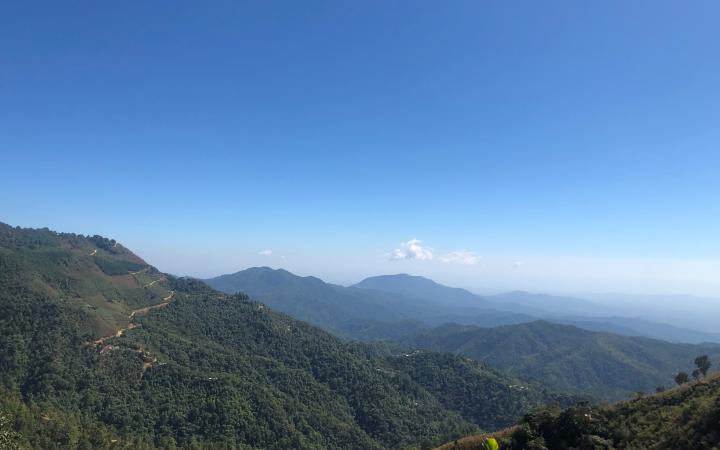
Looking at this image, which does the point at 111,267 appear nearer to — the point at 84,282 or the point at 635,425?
the point at 84,282

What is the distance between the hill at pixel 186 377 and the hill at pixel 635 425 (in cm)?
4257

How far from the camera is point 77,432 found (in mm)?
69125

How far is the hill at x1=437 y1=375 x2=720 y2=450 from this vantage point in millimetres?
21109

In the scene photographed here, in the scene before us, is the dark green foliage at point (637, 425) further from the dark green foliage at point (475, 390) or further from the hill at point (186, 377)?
the dark green foliage at point (475, 390)

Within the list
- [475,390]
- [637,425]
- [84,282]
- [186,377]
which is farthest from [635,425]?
[84,282]

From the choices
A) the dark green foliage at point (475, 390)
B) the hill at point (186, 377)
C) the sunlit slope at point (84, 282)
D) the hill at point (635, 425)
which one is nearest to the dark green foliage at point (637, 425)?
A: the hill at point (635, 425)

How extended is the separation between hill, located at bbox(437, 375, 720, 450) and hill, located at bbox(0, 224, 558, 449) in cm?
4257

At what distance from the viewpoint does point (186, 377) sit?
10550cm

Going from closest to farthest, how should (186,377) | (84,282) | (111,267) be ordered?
(186,377) < (84,282) < (111,267)

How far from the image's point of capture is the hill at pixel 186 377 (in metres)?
88.0

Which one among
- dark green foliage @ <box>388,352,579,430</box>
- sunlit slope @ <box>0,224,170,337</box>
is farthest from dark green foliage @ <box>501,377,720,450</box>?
sunlit slope @ <box>0,224,170,337</box>


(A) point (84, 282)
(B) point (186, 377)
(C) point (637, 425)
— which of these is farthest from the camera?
(A) point (84, 282)

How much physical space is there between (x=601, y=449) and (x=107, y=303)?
161690 millimetres

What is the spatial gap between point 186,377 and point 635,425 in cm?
10579
